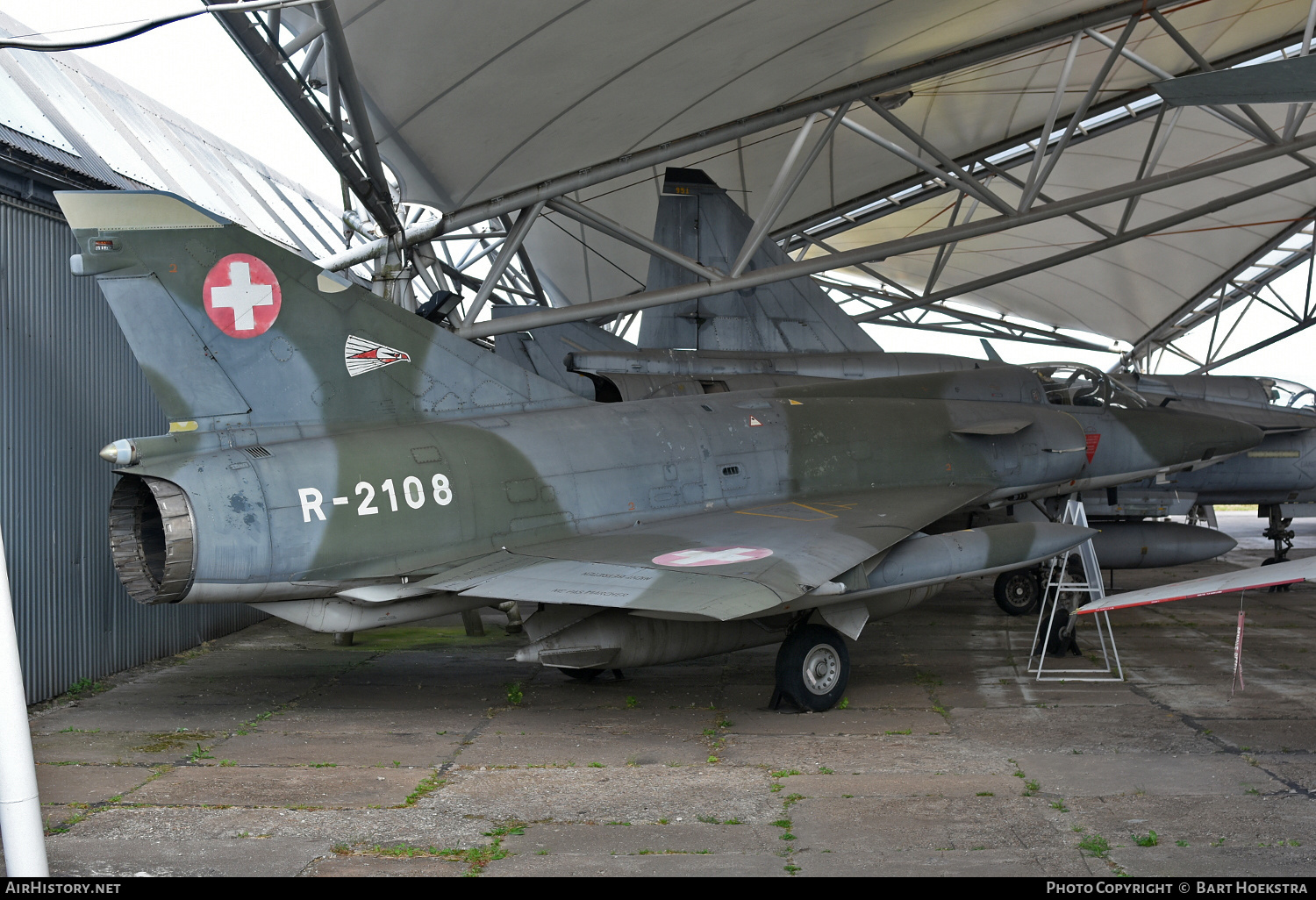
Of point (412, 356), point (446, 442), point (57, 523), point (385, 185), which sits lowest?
point (57, 523)

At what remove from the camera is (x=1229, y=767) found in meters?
6.72

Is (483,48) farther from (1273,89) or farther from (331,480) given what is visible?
(1273,89)

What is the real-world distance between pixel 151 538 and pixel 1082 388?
34.2ft

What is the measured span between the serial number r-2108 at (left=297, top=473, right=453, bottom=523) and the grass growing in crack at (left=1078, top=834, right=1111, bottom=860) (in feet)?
17.3

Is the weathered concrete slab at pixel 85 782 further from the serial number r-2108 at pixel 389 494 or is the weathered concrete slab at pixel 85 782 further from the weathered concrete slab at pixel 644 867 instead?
the weathered concrete slab at pixel 644 867

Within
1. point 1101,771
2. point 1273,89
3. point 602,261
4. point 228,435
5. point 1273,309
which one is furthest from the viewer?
point 1273,309

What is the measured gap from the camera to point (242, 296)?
8141mm

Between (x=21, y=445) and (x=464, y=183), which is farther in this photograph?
(x=464, y=183)

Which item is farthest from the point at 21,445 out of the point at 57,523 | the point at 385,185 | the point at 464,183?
the point at 464,183

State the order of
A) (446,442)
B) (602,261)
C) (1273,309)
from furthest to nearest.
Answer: (1273,309) → (602,261) → (446,442)

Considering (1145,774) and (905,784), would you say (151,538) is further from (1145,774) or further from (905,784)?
(1145,774)

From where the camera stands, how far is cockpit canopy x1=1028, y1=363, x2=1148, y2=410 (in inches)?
501

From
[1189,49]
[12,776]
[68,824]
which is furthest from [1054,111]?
[12,776]

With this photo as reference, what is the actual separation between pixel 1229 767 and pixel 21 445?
949 centimetres
